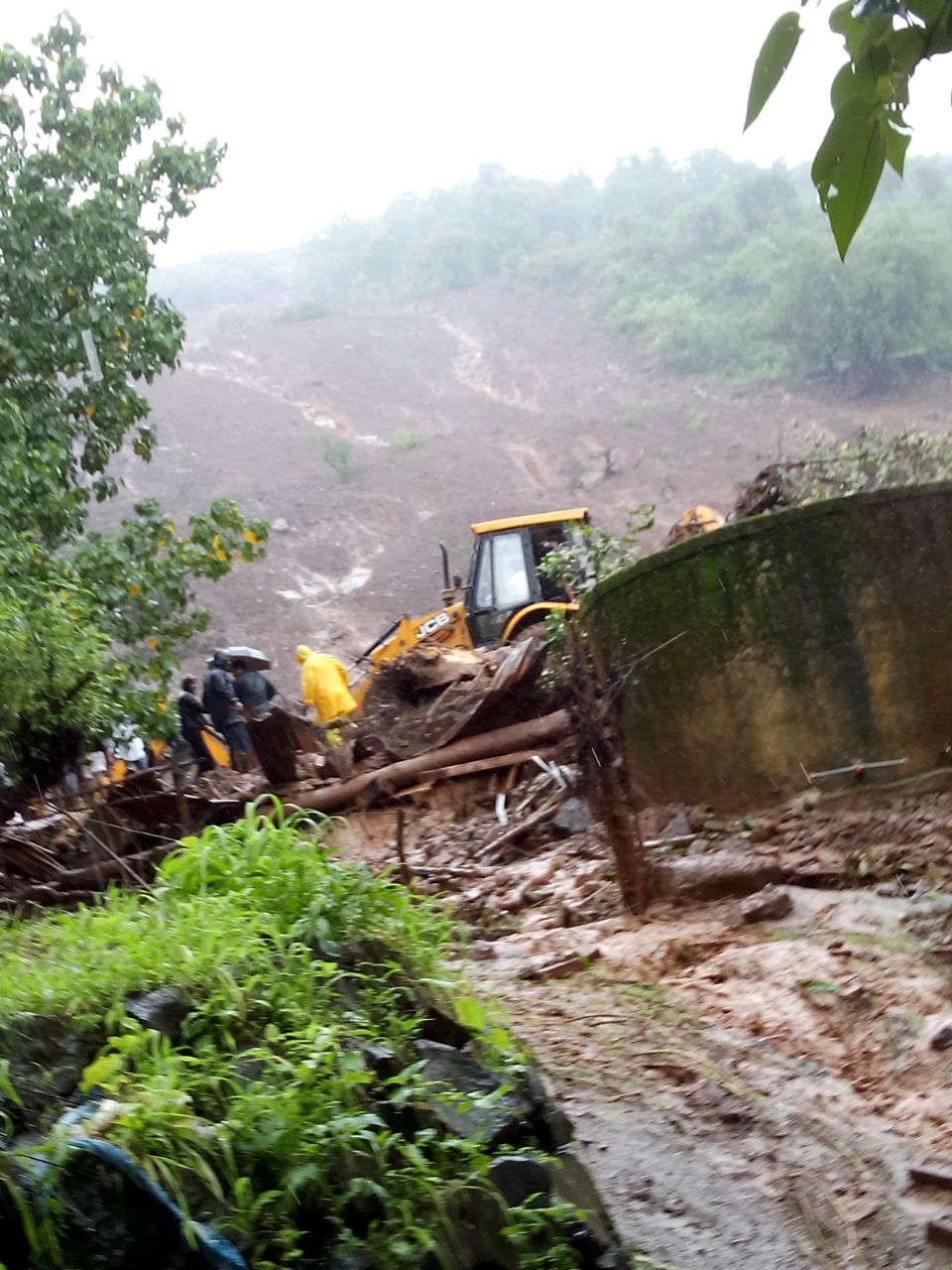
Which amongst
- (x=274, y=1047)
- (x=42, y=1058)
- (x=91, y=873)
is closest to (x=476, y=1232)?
(x=274, y=1047)

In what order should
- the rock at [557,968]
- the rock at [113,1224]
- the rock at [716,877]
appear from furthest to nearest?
the rock at [716,877]
the rock at [557,968]
the rock at [113,1224]

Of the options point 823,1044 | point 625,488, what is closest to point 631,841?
point 823,1044

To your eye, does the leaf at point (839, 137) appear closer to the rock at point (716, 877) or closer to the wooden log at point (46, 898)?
the rock at point (716, 877)

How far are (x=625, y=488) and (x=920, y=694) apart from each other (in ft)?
79.0

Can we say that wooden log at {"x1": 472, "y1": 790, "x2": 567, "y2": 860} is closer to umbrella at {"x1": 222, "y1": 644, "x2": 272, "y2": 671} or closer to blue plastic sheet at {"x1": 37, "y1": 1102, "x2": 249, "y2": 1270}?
umbrella at {"x1": 222, "y1": 644, "x2": 272, "y2": 671}

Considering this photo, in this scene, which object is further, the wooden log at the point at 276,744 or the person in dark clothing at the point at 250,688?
the person in dark clothing at the point at 250,688

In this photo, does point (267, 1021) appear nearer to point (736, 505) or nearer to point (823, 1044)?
point (823, 1044)

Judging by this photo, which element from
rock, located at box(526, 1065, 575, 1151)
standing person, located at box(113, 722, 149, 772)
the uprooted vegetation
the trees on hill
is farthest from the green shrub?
rock, located at box(526, 1065, 575, 1151)

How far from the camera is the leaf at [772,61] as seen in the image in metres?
1.01

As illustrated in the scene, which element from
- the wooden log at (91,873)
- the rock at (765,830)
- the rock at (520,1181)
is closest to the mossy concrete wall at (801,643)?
the rock at (765,830)

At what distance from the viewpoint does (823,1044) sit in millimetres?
3799

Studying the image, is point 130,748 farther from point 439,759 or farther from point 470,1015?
point 470,1015

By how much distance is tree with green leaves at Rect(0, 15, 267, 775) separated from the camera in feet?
31.6

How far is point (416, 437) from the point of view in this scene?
33.1m
